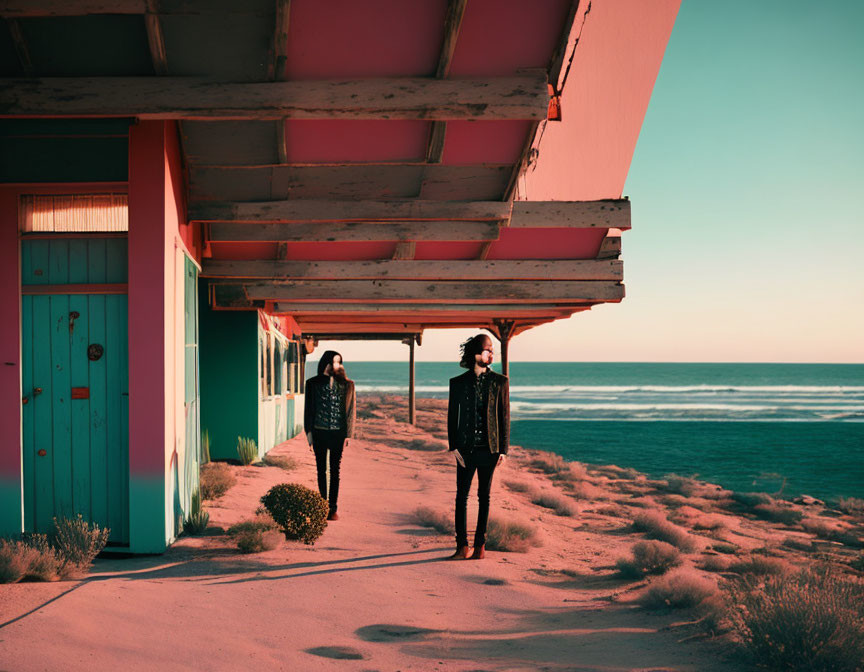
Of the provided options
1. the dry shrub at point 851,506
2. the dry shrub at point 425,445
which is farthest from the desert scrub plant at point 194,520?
the dry shrub at point 851,506

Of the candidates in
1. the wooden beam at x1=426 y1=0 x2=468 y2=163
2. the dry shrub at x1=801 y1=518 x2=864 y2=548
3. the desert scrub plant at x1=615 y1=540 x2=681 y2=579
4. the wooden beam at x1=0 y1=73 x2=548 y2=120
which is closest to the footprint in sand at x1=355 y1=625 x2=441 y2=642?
the desert scrub plant at x1=615 y1=540 x2=681 y2=579

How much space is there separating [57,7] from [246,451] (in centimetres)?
881

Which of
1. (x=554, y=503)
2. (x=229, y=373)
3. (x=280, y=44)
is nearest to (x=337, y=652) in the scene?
(x=280, y=44)

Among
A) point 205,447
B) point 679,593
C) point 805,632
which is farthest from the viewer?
point 205,447

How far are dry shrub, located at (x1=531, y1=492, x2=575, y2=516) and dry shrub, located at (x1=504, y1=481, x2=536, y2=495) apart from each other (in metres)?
0.63

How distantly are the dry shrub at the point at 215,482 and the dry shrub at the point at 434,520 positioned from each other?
8.30ft

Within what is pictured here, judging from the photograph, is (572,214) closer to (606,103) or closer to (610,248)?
(610,248)

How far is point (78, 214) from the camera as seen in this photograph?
6.09 m

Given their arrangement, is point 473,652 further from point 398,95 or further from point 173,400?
point 398,95

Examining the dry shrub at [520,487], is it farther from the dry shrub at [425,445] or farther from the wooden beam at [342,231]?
the wooden beam at [342,231]

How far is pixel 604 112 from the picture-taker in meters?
12.1

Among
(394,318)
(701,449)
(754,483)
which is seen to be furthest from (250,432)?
(701,449)

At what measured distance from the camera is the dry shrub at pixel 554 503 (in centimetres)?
1228

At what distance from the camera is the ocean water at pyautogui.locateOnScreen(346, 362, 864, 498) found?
870 inches
